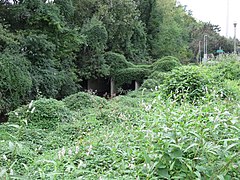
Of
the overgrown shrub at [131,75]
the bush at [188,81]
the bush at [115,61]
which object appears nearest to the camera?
the bush at [188,81]

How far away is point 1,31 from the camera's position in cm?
916

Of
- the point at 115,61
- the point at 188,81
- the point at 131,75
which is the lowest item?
the point at 131,75

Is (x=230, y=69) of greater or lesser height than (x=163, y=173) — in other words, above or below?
above

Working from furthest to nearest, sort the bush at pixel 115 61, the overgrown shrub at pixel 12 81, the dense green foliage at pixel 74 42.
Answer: the bush at pixel 115 61
the dense green foliage at pixel 74 42
the overgrown shrub at pixel 12 81

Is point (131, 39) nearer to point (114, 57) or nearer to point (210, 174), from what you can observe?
point (114, 57)

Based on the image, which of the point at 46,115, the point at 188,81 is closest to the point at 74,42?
the point at 46,115

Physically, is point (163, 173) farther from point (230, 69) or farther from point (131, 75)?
point (131, 75)

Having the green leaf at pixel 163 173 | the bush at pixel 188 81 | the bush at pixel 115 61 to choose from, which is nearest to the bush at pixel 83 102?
the bush at pixel 188 81

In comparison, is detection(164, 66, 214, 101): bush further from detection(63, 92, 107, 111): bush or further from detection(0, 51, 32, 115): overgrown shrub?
detection(0, 51, 32, 115): overgrown shrub

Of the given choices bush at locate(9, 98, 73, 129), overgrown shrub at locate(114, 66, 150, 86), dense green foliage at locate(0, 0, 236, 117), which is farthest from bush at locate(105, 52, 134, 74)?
bush at locate(9, 98, 73, 129)

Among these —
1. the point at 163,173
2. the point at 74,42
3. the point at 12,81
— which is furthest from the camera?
the point at 74,42

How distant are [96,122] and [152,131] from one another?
131 inches

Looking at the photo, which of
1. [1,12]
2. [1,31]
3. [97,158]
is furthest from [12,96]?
[97,158]

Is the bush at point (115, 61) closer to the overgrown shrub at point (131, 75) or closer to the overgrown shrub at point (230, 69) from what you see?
the overgrown shrub at point (131, 75)
